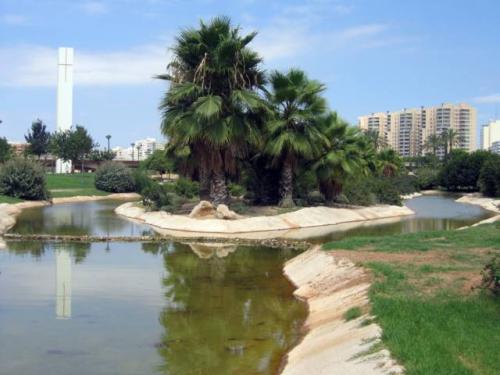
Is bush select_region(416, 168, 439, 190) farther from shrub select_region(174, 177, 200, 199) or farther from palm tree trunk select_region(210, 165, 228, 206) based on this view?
palm tree trunk select_region(210, 165, 228, 206)

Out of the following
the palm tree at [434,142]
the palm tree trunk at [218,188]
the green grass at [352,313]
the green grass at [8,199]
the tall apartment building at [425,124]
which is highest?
the tall apartment building at [425,124]

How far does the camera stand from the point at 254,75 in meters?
34.2

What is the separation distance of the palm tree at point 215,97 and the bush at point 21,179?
959 inches

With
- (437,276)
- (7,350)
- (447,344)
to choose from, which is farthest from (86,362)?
(437,276)

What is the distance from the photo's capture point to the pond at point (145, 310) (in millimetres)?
10195

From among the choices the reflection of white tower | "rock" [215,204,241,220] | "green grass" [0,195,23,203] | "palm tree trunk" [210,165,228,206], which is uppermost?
"palm tree trunk" [210,165,228,206]

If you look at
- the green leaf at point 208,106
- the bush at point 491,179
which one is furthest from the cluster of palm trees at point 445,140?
the green leaf at point 208,106

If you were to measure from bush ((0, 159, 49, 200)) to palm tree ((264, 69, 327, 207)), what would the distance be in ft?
85.2

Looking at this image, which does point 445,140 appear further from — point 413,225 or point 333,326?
point 333,326

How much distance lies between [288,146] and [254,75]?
4874 mm

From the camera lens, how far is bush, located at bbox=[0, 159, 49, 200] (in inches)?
2101

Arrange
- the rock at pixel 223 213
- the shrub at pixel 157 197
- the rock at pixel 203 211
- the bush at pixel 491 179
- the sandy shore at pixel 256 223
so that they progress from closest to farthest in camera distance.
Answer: the sandy shore at pixel 256 223 → the rock at pixel 223 213 → the rock at pixel 203 211 → the shrub at pixel 157 197 → the bush at pixel 491 179

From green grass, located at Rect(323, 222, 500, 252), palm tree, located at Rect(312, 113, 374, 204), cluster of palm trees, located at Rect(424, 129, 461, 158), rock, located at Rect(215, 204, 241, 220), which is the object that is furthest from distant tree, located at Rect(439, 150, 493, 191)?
green grass, located at Rect(323, 222, 500, 252)

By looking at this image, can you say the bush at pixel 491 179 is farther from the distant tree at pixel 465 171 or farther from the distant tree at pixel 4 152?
the distant tree at pixel 4 152
